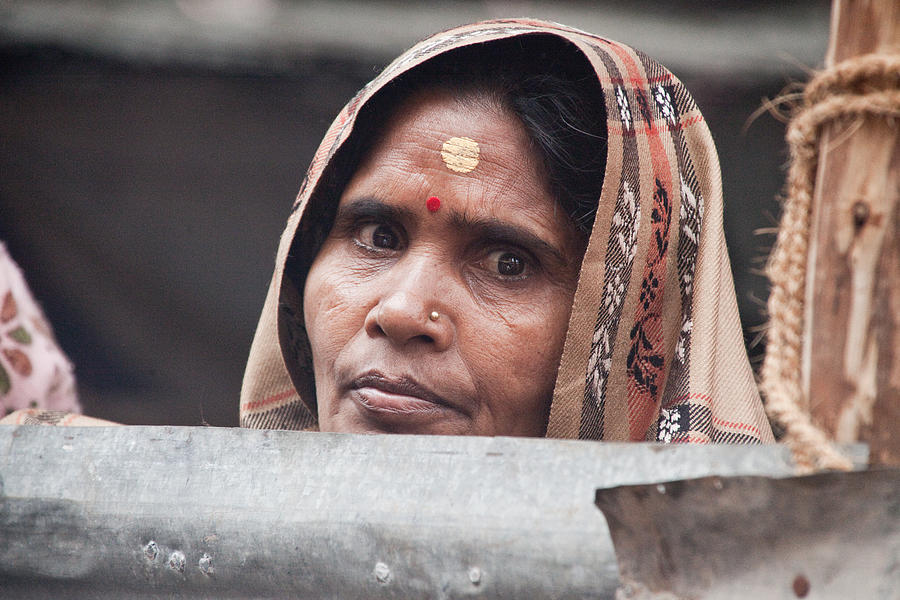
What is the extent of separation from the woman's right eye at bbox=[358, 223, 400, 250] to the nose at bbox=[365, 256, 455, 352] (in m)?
0.11

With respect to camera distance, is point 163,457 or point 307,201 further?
point 307,201

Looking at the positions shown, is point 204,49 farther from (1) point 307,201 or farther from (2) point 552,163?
(2) point 552,163

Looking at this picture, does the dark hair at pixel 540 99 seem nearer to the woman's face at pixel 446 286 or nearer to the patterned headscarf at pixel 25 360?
the woman's face at pixel 446 286

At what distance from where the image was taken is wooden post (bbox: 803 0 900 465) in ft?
2.94

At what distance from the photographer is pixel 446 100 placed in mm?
2105

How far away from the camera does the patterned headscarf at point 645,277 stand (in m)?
1.95

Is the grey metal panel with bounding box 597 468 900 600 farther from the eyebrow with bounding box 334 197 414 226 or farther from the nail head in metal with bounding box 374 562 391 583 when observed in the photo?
the eyebrow with bounding box 334 197 414 226

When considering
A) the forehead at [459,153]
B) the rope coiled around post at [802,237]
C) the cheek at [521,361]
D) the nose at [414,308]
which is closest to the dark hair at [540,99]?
the forehead at [459,153]

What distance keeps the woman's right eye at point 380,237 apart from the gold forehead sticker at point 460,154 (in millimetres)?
212

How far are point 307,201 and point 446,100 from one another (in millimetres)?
434

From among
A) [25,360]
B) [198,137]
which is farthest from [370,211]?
[198,137]

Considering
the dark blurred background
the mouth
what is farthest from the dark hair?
the dark blurred background

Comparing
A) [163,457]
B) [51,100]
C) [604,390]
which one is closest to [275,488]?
[163,457]

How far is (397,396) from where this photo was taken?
5.97ft
